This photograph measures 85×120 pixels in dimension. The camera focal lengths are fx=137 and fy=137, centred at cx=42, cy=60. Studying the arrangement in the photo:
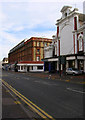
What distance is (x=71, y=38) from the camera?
33.0m

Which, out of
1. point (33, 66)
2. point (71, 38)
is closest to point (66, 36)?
point (71, 38)

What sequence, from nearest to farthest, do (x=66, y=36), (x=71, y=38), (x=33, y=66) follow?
(x=71, y=38), (x=66, y=36), (x=33, y=66)

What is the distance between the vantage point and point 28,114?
5.67 m

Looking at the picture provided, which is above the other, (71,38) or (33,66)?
(71,38)

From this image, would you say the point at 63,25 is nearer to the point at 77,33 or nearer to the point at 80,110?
the point at 77,33

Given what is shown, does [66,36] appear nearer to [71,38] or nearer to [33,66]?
[71,38]

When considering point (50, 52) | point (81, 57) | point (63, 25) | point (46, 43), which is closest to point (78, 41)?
point (81, 57)

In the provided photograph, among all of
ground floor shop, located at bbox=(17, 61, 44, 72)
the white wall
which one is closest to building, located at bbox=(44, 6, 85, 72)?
the white wall

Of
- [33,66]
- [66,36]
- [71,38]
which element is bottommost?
[33,66]

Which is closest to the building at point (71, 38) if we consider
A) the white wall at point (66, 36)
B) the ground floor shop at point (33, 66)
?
the white wall at point (66, 36)

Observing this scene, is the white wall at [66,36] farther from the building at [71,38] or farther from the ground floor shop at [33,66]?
the ground floor shop at [33,66]

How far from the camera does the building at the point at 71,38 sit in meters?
29.5

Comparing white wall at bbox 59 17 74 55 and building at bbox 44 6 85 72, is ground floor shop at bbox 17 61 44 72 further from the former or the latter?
white wall at bbox 59 17 74 55

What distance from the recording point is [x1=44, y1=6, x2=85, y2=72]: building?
2950cm
